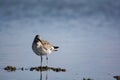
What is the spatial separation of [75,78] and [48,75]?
4.34 ft

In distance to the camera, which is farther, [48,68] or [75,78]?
[48,68]

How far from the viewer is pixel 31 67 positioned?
66.9 ft

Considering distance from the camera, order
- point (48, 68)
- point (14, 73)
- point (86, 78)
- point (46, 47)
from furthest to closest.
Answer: point (46, 47) < point (48, 68) < point (14, 73) < point (86, 78)

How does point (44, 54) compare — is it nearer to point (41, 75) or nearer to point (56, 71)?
point (56, 71)

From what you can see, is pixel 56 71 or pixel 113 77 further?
pixel 56 71

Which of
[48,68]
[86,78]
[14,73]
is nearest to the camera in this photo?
[86,78]

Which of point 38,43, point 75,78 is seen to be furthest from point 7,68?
point 75,78

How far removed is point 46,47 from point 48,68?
161cm

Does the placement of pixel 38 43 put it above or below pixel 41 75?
above

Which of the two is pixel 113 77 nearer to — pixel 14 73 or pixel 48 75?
pixel 48 75

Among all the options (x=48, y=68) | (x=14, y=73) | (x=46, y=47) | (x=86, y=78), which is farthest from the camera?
(x=46, y=47)

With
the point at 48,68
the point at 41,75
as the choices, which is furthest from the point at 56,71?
the point at 41,75

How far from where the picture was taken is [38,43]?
21.5 m

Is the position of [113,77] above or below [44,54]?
below
